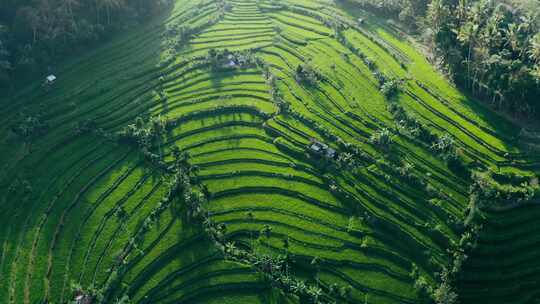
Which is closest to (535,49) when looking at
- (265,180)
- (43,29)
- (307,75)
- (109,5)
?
(307,75)

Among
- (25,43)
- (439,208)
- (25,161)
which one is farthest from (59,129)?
(439,208)

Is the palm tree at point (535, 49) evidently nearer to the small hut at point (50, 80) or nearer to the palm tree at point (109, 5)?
the palm tree at point (109, 5)

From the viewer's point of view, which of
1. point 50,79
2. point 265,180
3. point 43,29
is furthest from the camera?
point 43,29

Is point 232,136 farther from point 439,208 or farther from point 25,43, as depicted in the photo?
point 25,43

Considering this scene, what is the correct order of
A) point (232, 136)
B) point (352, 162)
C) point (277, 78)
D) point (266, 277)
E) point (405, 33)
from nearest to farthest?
point (266, 277)
point (352, 162)
point (232, 136)
point (277, 78)
point (405, 33)

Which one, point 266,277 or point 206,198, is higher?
point 206,198

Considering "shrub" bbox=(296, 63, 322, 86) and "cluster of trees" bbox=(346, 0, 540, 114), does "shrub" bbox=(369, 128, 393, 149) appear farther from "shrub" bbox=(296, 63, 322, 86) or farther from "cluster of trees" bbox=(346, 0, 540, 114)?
"cluster of trees" bbox=(346, 0, 540, 114)

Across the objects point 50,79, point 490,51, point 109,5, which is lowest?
point 490,51

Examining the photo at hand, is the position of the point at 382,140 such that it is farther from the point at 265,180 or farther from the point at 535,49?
the point at 535,49
